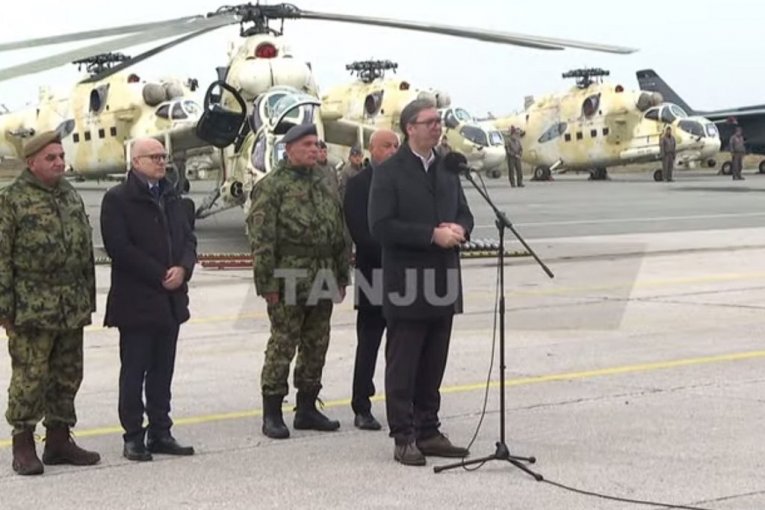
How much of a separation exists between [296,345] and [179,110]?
2610cm

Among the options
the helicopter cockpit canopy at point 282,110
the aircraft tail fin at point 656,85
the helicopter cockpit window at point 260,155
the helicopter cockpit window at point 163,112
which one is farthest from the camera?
the aircraft tail fin at point 656,85

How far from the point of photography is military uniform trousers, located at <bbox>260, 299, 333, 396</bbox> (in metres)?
7.18

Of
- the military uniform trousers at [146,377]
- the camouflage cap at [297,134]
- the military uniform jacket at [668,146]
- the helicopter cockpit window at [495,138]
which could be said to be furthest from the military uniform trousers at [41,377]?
the military uniform jacket at [668,146]

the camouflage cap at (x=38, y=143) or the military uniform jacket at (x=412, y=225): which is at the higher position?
the camouflage cap at (x=38, y=143)

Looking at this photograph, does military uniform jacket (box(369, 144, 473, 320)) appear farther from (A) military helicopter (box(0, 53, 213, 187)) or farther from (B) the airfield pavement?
(A) military helicopter (box(0, 53, 213, 187))

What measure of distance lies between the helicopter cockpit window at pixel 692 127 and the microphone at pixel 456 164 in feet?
138

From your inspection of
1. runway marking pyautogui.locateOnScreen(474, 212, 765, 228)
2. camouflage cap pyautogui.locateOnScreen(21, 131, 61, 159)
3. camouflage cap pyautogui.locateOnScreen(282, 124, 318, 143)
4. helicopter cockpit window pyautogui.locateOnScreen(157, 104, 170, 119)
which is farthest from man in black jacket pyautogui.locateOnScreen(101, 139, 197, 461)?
helicopter cockpit window pyautogui.locateOnScreen(157, 104, 170, 119)

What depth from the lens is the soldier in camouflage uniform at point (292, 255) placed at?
7.13 meters

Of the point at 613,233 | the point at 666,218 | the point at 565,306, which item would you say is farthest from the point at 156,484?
the point at 666,218

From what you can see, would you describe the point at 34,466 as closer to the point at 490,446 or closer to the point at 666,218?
the point at 490,446

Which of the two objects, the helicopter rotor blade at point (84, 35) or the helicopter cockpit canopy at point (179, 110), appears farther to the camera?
the helicopter cockpit canopy at point (179, 110)

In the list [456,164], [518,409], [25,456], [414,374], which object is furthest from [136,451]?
[518,409]

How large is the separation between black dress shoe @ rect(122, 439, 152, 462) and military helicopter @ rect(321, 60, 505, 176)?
36.4 meters

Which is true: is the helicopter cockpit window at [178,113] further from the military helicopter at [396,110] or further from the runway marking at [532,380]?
the runway marking at [532,380]
